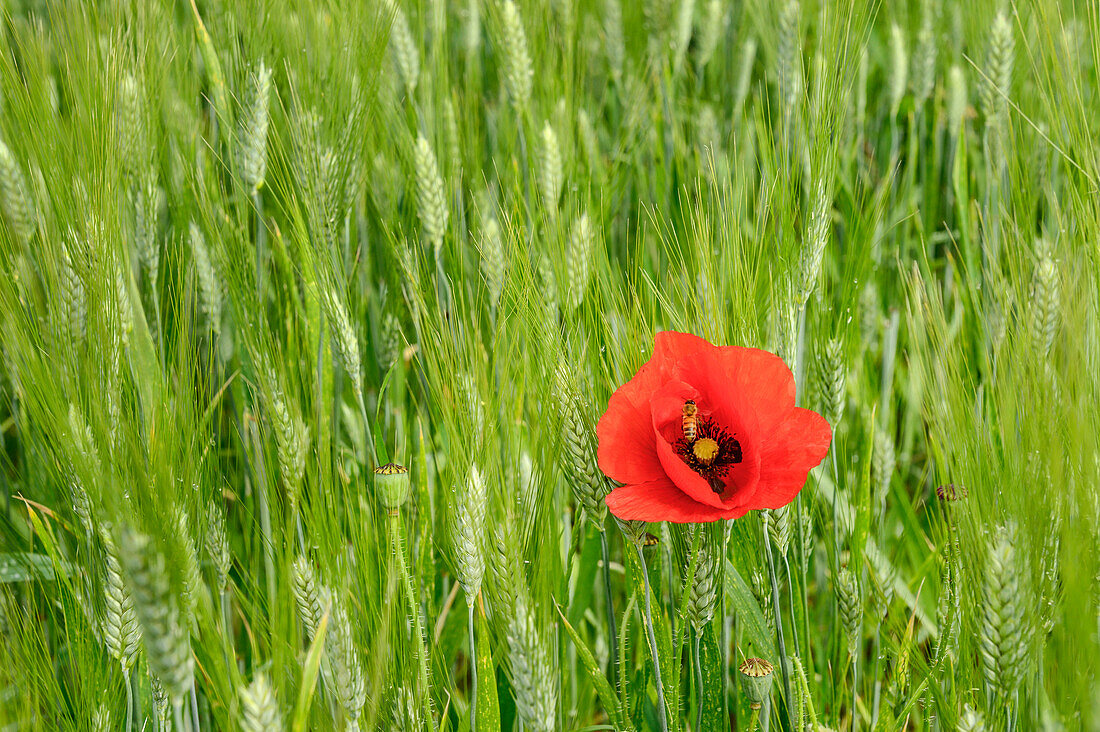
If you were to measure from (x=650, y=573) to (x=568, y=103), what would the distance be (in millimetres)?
581

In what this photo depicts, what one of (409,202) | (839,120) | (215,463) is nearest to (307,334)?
(215,463)

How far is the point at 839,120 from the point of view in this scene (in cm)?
83

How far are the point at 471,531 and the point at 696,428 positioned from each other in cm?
17

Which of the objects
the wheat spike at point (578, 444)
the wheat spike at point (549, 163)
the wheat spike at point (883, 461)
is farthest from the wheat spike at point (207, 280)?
the wheat spike at point (883, 461)

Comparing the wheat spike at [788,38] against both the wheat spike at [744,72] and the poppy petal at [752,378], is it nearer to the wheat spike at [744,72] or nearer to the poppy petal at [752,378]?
the wheat spike at [744,72]

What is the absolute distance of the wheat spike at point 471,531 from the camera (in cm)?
60

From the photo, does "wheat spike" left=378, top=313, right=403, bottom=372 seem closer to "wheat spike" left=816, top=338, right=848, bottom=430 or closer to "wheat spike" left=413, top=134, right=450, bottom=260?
"wheat spike" left=413, top=134, right=450, bottom=260

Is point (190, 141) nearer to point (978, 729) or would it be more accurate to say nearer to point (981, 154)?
point (978, 729)

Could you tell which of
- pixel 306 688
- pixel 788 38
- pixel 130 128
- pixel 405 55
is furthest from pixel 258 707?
pixel 788 38

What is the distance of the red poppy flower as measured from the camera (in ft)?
1.88

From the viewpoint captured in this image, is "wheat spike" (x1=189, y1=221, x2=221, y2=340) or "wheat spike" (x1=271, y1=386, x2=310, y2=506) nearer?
"wheat spike" (x1=271, y1=386, x2=310, y2=506)

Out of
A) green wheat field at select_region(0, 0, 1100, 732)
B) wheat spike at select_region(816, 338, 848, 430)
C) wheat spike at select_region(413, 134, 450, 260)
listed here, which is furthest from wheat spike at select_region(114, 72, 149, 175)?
wheat spike at select_region(816, 338, 848, 430)

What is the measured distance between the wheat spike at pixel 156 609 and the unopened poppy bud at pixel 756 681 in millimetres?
383

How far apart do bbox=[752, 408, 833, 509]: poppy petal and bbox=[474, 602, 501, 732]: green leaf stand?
0.23m
